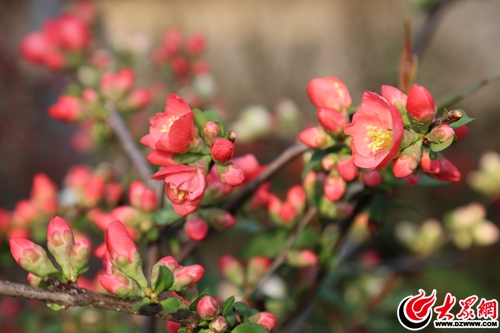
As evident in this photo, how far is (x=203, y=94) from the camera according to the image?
137cm

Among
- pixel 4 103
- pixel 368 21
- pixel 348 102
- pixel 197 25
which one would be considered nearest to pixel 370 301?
pixel 348 102

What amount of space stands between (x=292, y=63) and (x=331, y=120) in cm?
335

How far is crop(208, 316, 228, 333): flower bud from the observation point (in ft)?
1.58

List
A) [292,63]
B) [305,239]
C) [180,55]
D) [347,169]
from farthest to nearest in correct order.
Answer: [292,63], [180,55], [305,239], [347,169]

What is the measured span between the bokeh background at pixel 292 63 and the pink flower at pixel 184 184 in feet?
2.81

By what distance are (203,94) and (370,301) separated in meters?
0.72

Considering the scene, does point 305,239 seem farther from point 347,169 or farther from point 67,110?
point 67,110

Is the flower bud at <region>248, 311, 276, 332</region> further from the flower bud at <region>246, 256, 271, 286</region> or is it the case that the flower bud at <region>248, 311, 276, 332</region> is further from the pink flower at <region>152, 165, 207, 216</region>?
the flower bud at <region>246, 256, 271, 286</region>

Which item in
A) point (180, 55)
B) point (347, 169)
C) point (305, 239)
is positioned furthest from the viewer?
point (180, 55)

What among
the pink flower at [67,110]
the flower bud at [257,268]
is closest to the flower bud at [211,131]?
the flower bud at [257,268]

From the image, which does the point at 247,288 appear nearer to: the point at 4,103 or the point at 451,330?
the point at 451,330

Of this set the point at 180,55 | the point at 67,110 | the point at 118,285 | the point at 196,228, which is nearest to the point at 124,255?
the point at 118,285

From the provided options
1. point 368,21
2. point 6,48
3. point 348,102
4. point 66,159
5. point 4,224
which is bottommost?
point 4,224

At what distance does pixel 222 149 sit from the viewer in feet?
1.73
